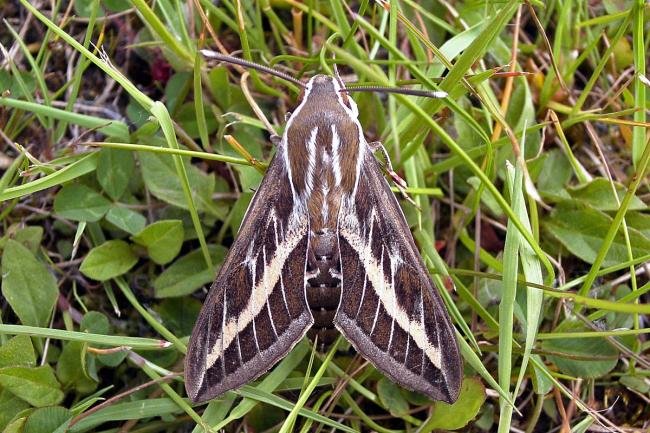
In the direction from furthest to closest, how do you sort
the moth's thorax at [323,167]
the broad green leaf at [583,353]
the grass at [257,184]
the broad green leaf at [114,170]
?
the broad green leaf at [114,170] → the broad green leaf at [583,353] → the grass at [257,184] → the moth's thorax at [323,167]

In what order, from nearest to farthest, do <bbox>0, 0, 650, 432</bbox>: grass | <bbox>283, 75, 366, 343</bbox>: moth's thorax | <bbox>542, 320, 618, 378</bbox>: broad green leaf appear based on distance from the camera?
<bbox>283, 75, 366, 343</bbox>: moth's thorax → <bbox>0, 0, 650, 432</bbox>: grass → <bbox>542, 320, 618, 378</bbox>: broad green leaf

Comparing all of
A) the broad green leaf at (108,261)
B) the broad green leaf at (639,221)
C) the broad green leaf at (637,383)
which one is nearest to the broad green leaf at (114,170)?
the broad green leaf at (108,261)

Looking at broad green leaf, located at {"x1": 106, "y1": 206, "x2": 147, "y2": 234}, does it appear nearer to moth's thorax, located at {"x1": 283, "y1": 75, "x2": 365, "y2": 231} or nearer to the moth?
the moth

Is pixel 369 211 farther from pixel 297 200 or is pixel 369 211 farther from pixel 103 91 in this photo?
pixel 103 91

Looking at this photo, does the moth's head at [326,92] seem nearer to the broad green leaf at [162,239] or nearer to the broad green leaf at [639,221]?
the broad green leaf at [162,239]

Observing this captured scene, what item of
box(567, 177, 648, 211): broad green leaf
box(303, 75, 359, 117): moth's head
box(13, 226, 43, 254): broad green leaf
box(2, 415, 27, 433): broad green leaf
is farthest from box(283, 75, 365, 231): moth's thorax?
box(2, 415, 27, 433): broad green leaf

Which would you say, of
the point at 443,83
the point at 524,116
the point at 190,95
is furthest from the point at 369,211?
the point at 190,95

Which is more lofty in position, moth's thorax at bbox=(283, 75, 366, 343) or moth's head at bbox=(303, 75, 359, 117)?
moth's head at bbox=(303, 75, 359, 117)

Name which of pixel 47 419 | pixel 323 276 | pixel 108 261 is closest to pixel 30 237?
pixel 108 261
